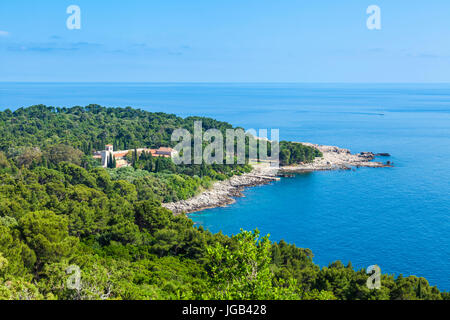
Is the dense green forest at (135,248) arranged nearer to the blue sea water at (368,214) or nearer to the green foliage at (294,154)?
the blue sea water at (368,214)

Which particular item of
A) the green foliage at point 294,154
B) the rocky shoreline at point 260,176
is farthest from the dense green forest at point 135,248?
the green foliage at point 294,154

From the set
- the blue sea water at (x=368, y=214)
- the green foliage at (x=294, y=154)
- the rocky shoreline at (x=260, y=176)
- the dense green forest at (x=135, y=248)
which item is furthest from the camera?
the green foliage at (x=294, y=154)

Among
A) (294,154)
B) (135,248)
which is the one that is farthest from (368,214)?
(135,248)

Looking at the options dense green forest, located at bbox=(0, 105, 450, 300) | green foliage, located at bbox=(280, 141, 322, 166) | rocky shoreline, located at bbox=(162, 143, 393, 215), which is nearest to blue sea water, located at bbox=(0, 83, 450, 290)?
rocky shoreline, located at bbox=(162, 143, 393, 215)

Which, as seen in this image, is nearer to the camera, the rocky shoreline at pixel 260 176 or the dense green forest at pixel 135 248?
the dense green forest at pixel 135 248

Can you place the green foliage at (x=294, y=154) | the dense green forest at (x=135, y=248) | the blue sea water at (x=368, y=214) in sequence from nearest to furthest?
the dense green forest at (x=135, y=248), the blue sea water at (x=368, y=214), the green foliage at (x=294, y=154)

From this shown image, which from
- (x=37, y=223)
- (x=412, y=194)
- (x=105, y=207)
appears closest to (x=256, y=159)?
(x=412, y=194)
